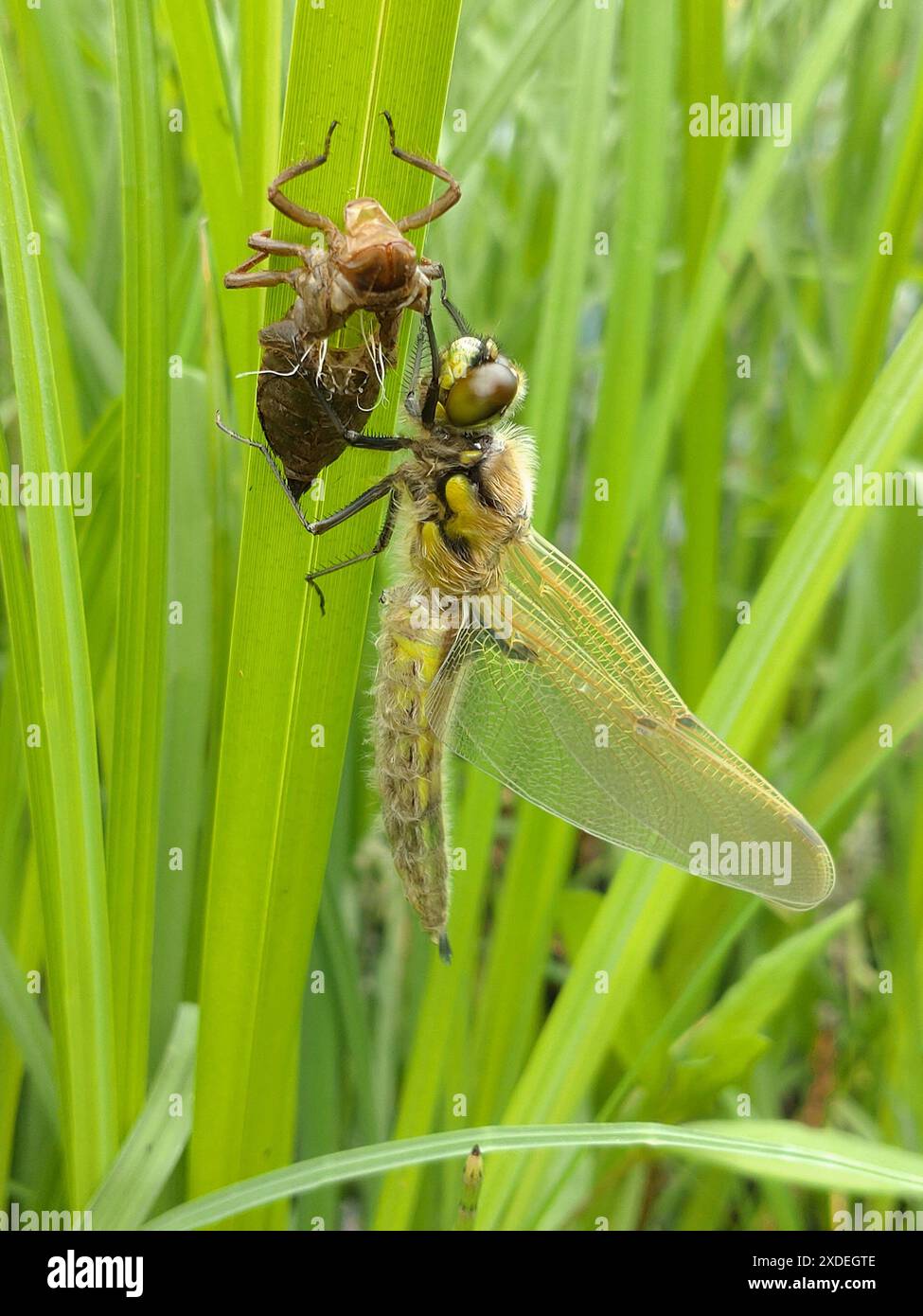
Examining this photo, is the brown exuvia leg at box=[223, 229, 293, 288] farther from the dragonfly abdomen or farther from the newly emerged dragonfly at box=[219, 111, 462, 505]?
the dragonfly abdomen

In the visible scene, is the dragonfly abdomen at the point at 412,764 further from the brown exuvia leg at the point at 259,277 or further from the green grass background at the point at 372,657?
the brown exuvia leg at the point at 259,277

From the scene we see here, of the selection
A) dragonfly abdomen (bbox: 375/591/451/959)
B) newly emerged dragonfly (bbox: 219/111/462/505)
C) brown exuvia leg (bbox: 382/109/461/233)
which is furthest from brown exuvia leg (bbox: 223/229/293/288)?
dragonfly abdomen (bbox: 375/591/451/959)

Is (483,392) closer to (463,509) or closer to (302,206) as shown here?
(463,509)

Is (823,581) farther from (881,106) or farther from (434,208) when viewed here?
(881,106)

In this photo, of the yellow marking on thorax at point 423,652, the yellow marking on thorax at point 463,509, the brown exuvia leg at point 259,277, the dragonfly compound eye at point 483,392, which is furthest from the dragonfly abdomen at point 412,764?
the brown exuvia leg at point 259,277

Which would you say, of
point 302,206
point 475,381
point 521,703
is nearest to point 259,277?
point 302,206
